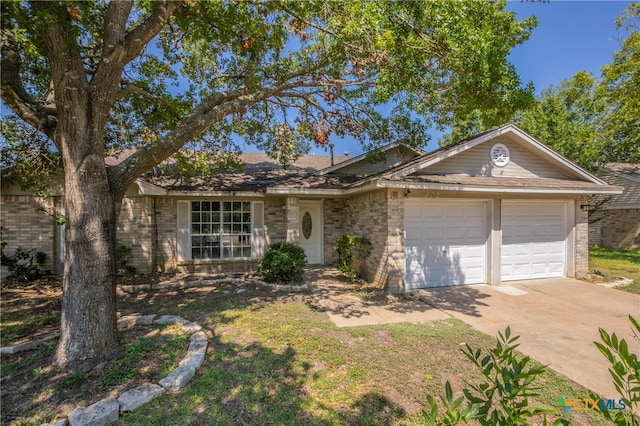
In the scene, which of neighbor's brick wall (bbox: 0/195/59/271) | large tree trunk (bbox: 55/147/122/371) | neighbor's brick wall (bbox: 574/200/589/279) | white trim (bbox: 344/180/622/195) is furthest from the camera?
neighbor's brick wall (bbox: 574/200/589/279)

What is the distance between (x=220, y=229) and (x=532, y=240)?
1032 centimetres

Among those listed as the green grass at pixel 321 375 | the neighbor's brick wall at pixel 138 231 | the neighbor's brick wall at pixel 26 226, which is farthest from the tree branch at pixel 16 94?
the neighbor's brick wall at pixel 26 226

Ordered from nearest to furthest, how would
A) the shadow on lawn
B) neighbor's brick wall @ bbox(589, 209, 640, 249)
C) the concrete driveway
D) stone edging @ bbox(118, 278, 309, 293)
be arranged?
the shadow on lawn < the concrete driveway < stone edging @ bbox(118, 278, 309, 293) < neighbor's brick wall @ bbox(589, 209, 640, 249)

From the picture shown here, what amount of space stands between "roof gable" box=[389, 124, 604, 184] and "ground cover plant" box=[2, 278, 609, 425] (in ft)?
14.5

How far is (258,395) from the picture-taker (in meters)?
3.49

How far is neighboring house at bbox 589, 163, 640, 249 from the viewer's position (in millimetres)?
16812

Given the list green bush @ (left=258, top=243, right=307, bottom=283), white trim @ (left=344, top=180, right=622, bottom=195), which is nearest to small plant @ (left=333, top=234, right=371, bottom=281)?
green bush @ (left=258, top=243, right=307, bottom=283)

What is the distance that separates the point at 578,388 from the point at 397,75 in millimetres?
5583

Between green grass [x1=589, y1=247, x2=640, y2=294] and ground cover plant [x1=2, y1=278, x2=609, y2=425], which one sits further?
green grass [x1=589, y1=247, x2=640, y2=294]

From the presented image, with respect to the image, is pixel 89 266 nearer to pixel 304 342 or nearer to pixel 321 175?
pixel 304 342

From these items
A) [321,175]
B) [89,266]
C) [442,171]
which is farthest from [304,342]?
[321,175]

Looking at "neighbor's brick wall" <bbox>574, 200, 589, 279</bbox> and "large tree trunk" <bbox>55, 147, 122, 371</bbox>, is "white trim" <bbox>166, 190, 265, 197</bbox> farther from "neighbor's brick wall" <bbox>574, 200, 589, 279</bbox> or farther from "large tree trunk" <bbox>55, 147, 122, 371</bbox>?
"neighbor's brick wall" <bbox>574, 200, 589, 279</bbox>

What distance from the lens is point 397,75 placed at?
566 centimetres

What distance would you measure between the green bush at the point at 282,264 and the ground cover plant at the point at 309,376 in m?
2.26
